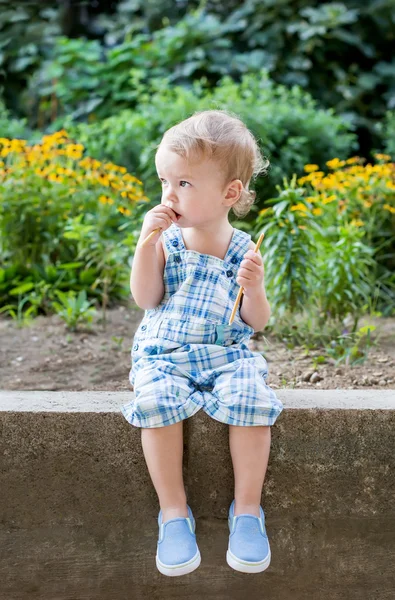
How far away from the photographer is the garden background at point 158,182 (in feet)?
9.99

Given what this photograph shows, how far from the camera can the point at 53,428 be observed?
1.85 m

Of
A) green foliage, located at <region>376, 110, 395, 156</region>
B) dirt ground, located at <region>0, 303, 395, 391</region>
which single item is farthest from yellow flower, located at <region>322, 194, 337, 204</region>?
green foliage, located at <region>376, 110, 395, 156</region>

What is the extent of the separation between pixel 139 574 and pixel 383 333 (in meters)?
1.78

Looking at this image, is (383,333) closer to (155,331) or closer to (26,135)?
(155,331)

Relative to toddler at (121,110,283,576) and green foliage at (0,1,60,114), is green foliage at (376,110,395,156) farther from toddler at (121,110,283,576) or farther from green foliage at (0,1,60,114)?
toddler at (121,110,283,576)

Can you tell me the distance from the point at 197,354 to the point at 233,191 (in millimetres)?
399

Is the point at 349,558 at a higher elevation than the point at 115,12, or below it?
below

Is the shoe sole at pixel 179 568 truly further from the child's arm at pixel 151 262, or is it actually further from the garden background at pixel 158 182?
the garden background at pixel 158 182

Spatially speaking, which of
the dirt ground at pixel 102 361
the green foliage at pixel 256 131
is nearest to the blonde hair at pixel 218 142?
the dirt ground at pixel 102 361

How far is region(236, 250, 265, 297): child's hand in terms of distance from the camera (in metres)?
1.84

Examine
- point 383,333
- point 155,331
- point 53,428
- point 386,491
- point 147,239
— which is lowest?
point 383,333

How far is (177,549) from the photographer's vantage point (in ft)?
5.56

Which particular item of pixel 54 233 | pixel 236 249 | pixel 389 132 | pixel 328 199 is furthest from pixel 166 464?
pixel 389 132

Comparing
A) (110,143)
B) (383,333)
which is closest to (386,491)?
(383,333)
